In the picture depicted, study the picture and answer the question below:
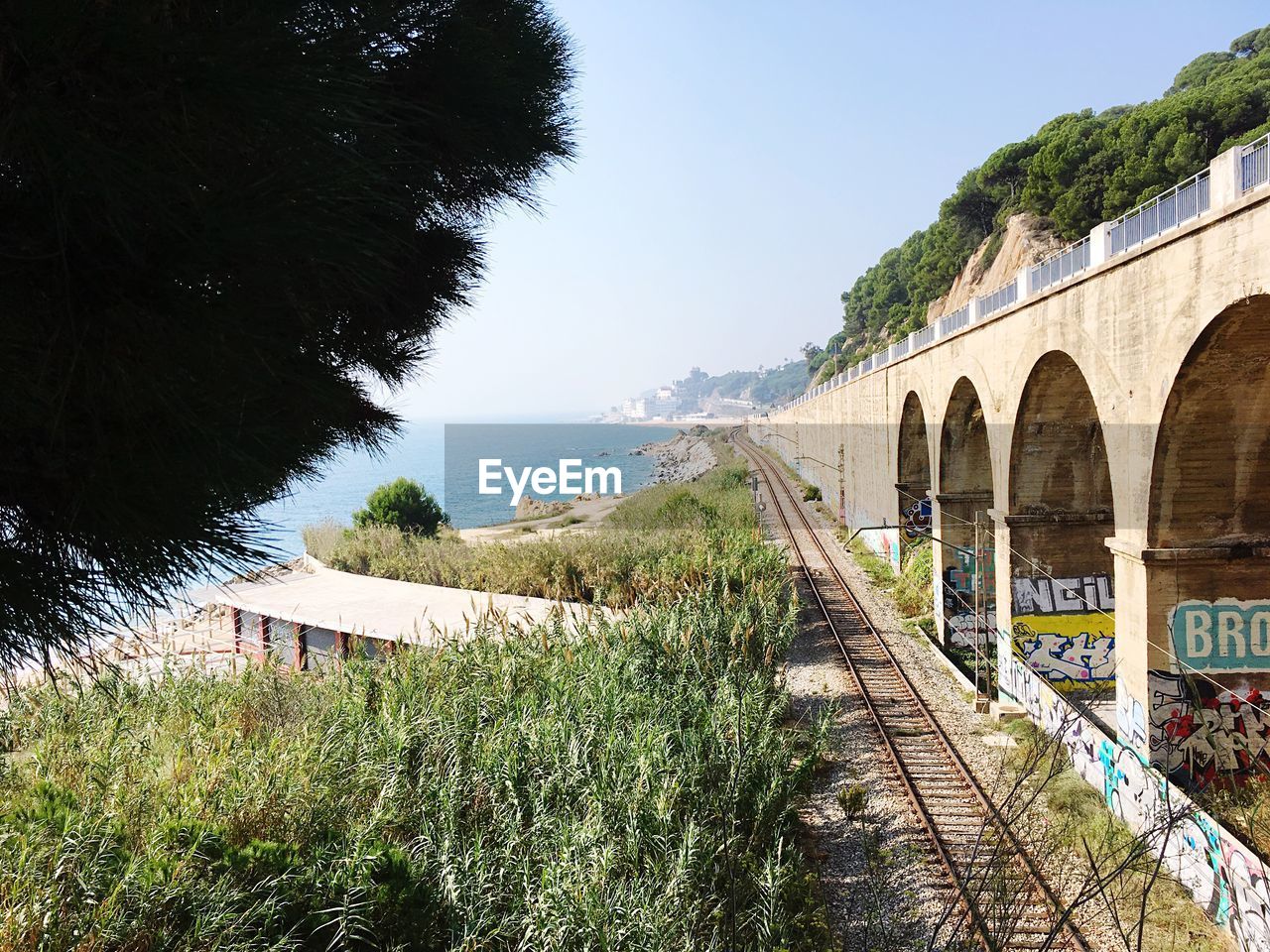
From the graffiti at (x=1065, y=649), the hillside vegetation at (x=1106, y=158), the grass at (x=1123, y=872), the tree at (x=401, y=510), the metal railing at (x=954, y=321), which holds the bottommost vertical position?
the grass at (x=1123, y=872)

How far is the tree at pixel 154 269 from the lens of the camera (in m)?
1.73

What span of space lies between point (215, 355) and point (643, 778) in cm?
533

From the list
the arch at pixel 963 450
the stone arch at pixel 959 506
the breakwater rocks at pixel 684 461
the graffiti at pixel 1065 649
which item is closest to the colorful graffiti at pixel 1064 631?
the graffiti at pixel 1065 649

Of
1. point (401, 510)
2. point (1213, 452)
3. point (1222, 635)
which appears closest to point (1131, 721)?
point (1222, 635)

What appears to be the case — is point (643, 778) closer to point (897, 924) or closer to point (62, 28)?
point (897, 924)

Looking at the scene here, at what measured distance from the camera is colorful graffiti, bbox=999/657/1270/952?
6.70 metres

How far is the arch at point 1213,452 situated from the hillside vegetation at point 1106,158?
19.4 m

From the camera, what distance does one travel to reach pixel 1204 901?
7.45 meters

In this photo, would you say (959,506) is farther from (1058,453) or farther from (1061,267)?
(1061,267)

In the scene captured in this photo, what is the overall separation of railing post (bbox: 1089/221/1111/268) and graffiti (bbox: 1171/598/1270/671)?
4.10 metres

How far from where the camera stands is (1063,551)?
13242 millimetres

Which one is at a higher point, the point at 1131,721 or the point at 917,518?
the point at 917,518

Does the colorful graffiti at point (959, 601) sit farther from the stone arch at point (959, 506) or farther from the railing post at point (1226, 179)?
the railing post at point (1226, 179)

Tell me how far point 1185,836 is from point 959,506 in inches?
390
